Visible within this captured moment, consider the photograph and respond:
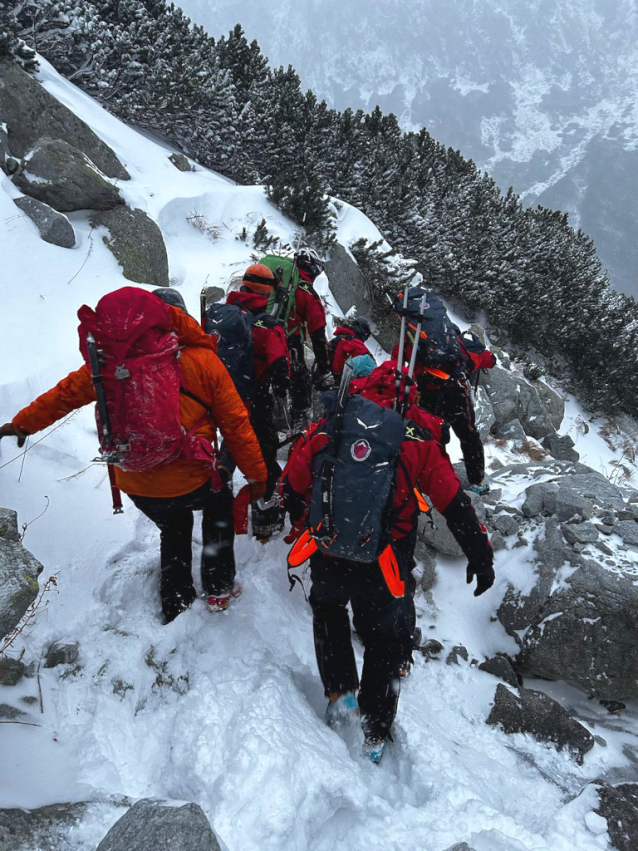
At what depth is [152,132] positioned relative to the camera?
13336 mm

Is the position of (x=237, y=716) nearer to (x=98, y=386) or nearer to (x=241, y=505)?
(x=241, y=505)

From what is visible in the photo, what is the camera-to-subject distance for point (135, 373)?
203 cm

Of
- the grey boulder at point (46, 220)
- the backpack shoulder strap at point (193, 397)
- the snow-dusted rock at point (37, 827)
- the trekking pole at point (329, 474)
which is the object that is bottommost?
the snow-dusted rock at point (37, 827)

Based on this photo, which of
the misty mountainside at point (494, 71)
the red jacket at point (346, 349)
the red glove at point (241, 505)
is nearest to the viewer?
the red glove at point (241, 505)

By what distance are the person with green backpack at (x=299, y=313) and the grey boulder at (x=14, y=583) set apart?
264cm

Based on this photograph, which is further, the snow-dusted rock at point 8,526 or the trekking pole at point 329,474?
the snow-dusted rock at point 8,526

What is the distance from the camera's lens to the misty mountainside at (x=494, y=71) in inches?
4567

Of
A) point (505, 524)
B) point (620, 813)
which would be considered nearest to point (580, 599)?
point (505, 524)

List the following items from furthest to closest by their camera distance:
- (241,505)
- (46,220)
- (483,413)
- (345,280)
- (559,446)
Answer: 1. (345,280)
2. (559,446)
3. (483,413)
4. (46,220)
5. (241,505)

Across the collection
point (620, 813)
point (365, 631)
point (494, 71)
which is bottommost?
point (620, 813)

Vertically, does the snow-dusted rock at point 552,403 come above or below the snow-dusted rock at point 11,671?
above

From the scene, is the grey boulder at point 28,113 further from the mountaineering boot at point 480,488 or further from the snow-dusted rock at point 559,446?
the snow-dusted rock at point 559,446

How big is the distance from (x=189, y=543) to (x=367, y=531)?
1193mm

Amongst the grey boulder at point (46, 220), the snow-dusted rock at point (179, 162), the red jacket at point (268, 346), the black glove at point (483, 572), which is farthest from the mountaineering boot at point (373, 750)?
the snow-dusted rock at point (179, 162)
